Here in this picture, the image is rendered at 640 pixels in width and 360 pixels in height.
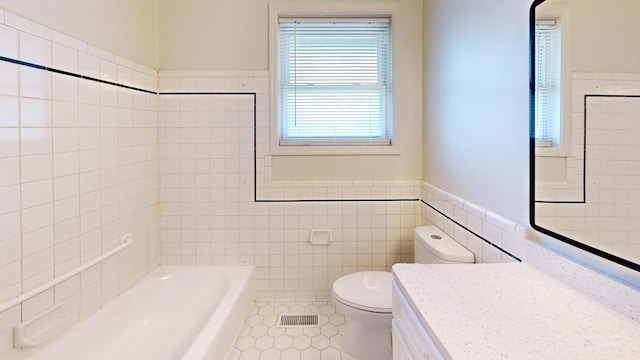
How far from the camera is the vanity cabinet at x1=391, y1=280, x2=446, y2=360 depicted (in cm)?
84

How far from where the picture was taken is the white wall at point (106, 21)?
1397mm

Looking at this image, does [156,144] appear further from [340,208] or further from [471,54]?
[471,54]

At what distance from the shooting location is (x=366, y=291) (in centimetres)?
186

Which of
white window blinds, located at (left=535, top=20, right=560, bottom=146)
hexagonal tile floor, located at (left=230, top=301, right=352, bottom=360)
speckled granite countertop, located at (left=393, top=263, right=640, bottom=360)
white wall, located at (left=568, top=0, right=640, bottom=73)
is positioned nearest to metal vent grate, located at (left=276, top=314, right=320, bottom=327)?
hexagonal tile floor, located at (left=230, top=301, right=352, bottom=360)

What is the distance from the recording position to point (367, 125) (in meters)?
2.48

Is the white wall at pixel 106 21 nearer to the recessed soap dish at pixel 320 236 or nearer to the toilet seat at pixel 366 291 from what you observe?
the recessed soap dish at pixel 320 236

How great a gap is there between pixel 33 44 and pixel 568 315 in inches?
83.2

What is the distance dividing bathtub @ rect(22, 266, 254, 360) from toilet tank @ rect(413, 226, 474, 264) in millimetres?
1142

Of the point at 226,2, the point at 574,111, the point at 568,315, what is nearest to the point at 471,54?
the point at 574,111

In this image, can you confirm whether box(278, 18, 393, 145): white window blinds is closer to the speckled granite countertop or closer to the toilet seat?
the toilet seat

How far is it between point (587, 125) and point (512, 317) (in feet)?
1.94

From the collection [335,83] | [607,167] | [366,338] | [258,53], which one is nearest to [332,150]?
[335,83]

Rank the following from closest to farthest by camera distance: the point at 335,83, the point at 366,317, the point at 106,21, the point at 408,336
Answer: the point at 408,336
the point at 366,317
the point at 106,21
the point at 335,83

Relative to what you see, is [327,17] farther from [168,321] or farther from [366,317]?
[168,321]
